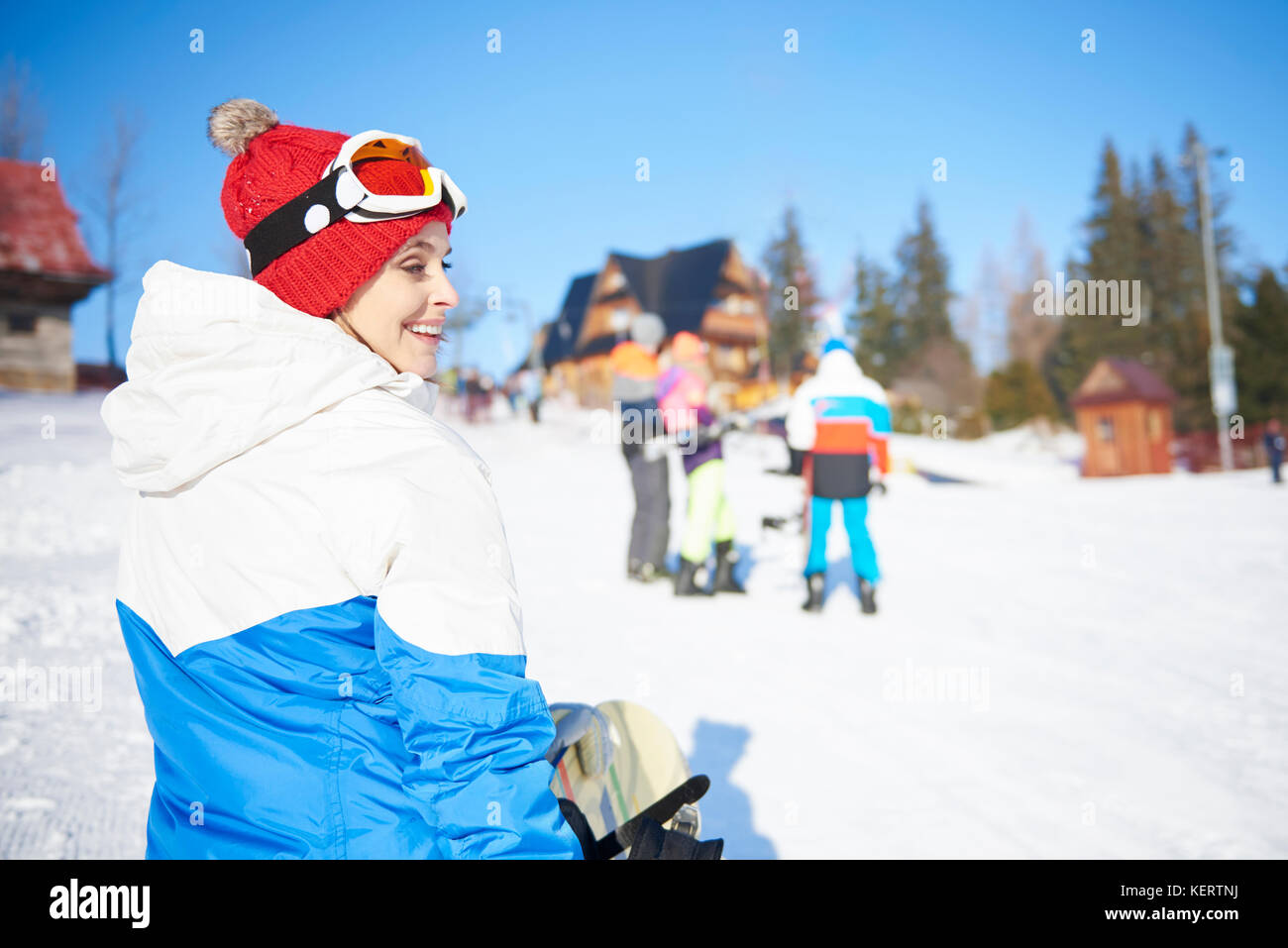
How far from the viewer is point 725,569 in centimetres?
624

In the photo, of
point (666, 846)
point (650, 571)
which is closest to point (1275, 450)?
point (650, 571)

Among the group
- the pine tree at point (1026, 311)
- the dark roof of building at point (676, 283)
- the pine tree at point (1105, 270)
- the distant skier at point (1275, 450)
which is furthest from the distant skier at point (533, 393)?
the pine tree at point (1026, 311)

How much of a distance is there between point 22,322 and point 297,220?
→ 2937 centimetres

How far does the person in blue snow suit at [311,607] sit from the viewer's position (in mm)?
995

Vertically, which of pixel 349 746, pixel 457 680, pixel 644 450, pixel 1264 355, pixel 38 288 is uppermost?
pixel 38 288

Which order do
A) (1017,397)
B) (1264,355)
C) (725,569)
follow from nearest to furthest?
(725,569) < (1264,355) < (1017,397)

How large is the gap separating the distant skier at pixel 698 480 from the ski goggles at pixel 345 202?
449 centimetres

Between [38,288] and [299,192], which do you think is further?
[38,288]

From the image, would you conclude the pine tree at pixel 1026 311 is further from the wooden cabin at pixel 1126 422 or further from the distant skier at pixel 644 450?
the distant skier at pixel 644 450

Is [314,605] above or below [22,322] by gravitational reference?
below

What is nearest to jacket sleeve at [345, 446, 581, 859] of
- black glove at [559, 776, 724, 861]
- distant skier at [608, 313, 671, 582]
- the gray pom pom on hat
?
black glove at [559, 776, 724, 861]

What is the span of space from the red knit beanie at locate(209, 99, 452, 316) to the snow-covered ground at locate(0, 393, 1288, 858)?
6.58 feet

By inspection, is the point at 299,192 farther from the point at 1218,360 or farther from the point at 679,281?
the point at 679,281

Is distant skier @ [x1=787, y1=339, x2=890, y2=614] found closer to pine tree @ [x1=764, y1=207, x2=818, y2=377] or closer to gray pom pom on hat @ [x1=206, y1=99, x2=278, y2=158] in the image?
gray pom pom on hat @ [x1=206, y1=99, x2=278, y2=158]
